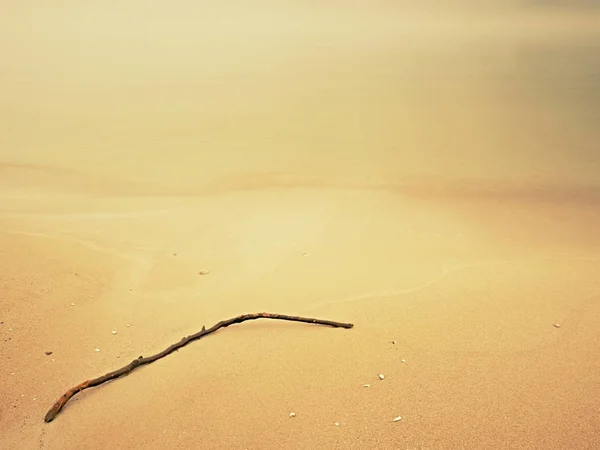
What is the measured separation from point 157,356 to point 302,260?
0.82 metres

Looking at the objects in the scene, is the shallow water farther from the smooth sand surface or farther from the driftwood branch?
the driftwood branch

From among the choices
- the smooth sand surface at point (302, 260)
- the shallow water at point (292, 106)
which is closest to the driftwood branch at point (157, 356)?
the smooth sand surface at point (302, 260)

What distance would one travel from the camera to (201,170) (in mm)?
3670

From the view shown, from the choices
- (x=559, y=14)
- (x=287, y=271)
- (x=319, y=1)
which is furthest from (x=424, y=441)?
(x=559, y=14)

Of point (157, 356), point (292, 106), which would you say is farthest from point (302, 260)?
point (292, 106)

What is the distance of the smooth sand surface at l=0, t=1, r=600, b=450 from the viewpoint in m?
1.37

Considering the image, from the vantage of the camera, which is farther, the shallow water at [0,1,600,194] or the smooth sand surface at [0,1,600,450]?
the shallow water at [0,1,600,194]

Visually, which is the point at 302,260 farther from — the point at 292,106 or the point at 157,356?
the point at 292,106

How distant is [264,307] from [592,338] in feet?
3.43

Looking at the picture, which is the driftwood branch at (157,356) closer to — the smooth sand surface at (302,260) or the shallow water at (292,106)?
the smooth sand surface at (302,260)

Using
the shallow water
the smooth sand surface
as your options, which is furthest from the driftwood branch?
the shallow water

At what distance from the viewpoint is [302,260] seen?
2.23m

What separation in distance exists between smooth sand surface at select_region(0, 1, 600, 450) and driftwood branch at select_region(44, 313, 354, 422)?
2cm

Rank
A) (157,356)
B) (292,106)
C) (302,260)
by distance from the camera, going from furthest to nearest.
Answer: (292,106)
(302,260)
(157,356)
